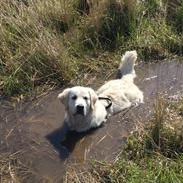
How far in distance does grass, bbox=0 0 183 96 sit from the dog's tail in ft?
1.16

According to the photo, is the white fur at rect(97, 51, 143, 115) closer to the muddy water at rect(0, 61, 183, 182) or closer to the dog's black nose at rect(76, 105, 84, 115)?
the muddy water at rect(0, 61, 183, 182)

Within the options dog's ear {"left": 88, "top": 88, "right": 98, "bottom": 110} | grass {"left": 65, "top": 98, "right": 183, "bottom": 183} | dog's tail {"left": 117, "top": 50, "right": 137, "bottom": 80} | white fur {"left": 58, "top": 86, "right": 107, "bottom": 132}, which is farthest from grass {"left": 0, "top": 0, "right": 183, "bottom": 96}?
grass {"left": 65, "top": 98, "right": 183, "bottom": 183}

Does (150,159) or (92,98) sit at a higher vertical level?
(92,98)

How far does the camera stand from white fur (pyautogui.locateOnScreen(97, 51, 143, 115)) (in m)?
6.82

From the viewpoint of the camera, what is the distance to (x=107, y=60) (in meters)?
7.93

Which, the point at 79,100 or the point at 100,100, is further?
the point at 100,100

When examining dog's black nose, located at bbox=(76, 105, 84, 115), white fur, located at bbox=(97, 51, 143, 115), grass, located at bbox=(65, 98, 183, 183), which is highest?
dog's black nose, located at bbox=(76, 105, 84, 115)

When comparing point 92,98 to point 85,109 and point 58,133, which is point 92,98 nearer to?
point 85,109

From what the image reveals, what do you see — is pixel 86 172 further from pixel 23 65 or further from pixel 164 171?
pixel 23 65

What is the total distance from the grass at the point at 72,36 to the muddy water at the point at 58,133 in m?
0.44

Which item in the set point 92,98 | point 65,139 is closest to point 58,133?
point 65,139

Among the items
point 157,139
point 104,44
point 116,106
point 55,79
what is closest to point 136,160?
point 157,139

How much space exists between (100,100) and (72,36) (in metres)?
1.83

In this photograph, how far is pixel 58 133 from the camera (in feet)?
21.2
